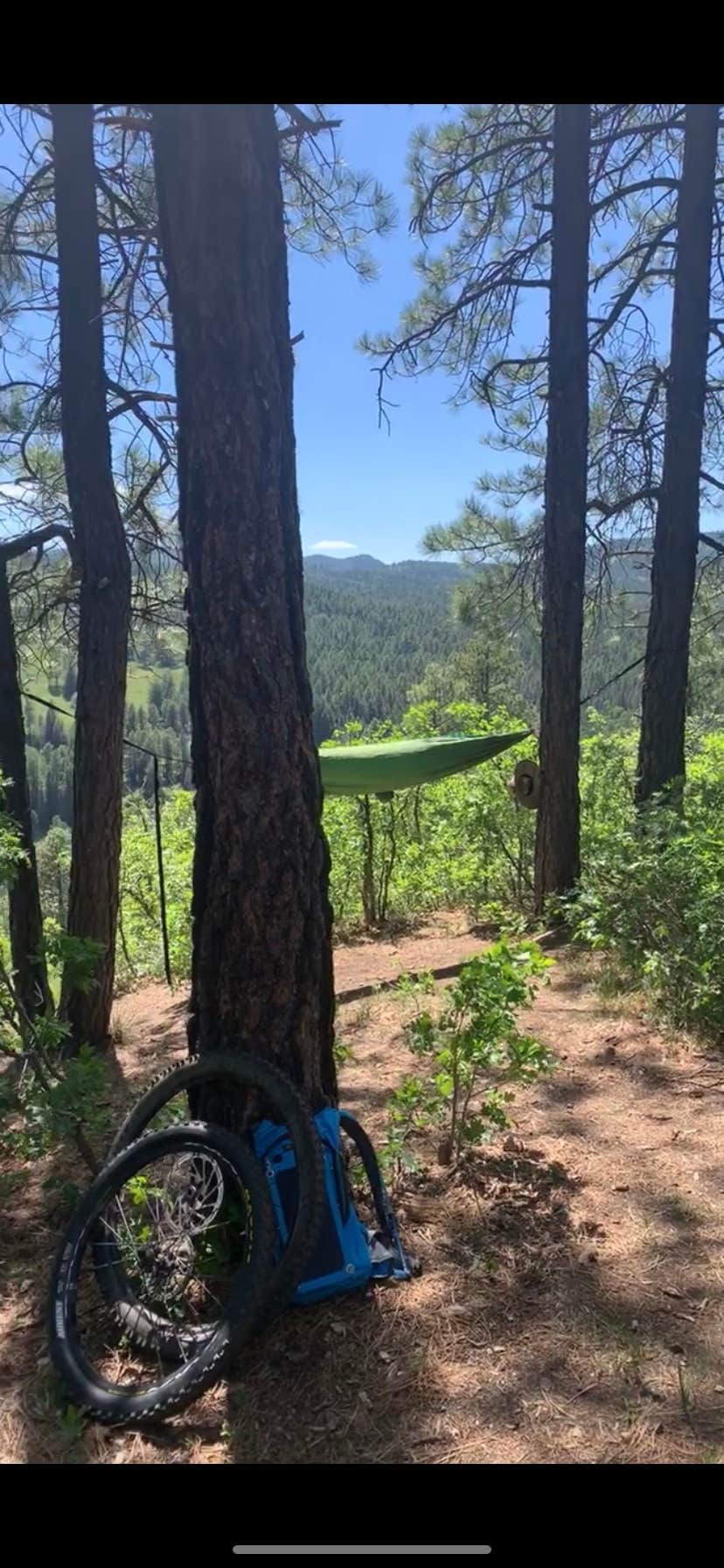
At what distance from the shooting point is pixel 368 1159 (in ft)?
5.66

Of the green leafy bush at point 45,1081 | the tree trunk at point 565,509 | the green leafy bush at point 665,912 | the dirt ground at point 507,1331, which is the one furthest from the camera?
the tree trunk at point 565,509

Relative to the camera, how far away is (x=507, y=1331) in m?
1.48

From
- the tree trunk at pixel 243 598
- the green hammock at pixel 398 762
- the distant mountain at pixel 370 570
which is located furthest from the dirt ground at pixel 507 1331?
the distant mountain at pixel 370 570

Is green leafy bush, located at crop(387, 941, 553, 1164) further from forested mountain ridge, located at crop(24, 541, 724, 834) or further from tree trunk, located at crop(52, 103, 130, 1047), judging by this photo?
tree trunk, located at crop(52, 103, 130, 1047)

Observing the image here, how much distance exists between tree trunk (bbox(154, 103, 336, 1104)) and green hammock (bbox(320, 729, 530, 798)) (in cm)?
312

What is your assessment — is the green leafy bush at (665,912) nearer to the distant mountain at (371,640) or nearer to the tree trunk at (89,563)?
the tree trunk at (89,563)

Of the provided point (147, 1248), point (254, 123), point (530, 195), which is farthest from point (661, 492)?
point (147, 1248)

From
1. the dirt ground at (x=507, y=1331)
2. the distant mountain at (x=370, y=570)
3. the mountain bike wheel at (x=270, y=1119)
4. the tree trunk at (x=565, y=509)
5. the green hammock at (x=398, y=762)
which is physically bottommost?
the dirt ground at (x=507, y=1331)

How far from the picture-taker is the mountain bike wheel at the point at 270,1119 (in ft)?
4.75

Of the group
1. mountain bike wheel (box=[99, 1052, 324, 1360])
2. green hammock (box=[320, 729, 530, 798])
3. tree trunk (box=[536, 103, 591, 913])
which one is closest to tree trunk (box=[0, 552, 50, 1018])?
green hammock (box=[320, 729, 530, 798])

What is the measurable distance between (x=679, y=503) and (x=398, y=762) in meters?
2.01

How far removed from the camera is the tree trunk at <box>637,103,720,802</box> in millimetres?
4375

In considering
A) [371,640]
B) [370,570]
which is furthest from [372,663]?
[370,570]

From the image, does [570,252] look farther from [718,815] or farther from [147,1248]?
[147,1248]
